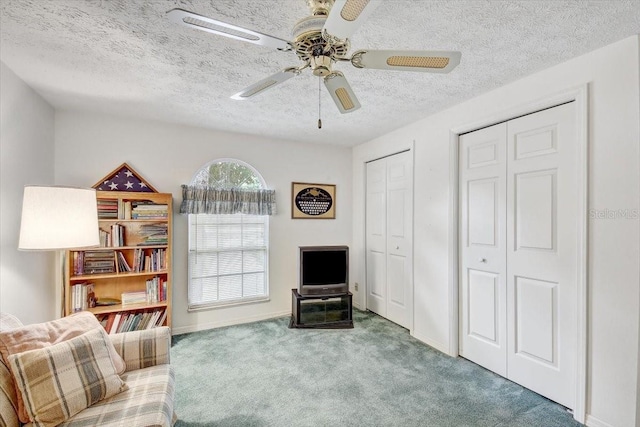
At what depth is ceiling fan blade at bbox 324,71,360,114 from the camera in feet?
4.94

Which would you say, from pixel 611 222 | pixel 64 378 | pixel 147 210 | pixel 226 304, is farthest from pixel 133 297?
pixel 611 222

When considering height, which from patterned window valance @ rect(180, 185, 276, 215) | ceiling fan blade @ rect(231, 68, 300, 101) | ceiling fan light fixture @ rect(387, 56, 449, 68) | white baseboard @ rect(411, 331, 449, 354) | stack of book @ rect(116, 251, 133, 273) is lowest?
white baseboard @ rect(411, 331, 449, 354)

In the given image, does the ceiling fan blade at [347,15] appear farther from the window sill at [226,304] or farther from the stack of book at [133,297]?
the window sill at [226,304]

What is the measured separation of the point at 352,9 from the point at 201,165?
10.1ft

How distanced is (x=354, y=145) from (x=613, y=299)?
330cm

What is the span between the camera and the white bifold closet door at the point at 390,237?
3.57 metres

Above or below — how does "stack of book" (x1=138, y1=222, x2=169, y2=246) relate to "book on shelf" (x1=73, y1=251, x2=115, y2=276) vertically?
above

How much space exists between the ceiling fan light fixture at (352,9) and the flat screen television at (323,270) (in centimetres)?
293

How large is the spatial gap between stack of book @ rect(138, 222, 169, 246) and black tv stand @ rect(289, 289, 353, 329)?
165 centimetres

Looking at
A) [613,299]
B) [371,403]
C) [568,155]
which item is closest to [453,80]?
[568,155]

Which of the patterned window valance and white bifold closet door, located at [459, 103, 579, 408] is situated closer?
white bifold closet door, located at [459, 103, 579, 408]

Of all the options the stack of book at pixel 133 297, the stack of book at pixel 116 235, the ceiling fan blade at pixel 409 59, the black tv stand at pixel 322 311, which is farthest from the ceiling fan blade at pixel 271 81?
the black tv stand at pixel 322 311

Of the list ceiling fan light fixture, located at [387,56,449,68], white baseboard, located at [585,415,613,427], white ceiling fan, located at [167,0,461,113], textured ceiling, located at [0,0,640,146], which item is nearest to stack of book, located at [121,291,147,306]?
textured ceiling, located at [0,0,640,146]

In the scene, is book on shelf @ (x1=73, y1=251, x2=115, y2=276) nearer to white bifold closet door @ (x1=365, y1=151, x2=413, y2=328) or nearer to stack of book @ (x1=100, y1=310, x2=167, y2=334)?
stack of book @ (x1=100, y1=310, x2=167, y2=334)
